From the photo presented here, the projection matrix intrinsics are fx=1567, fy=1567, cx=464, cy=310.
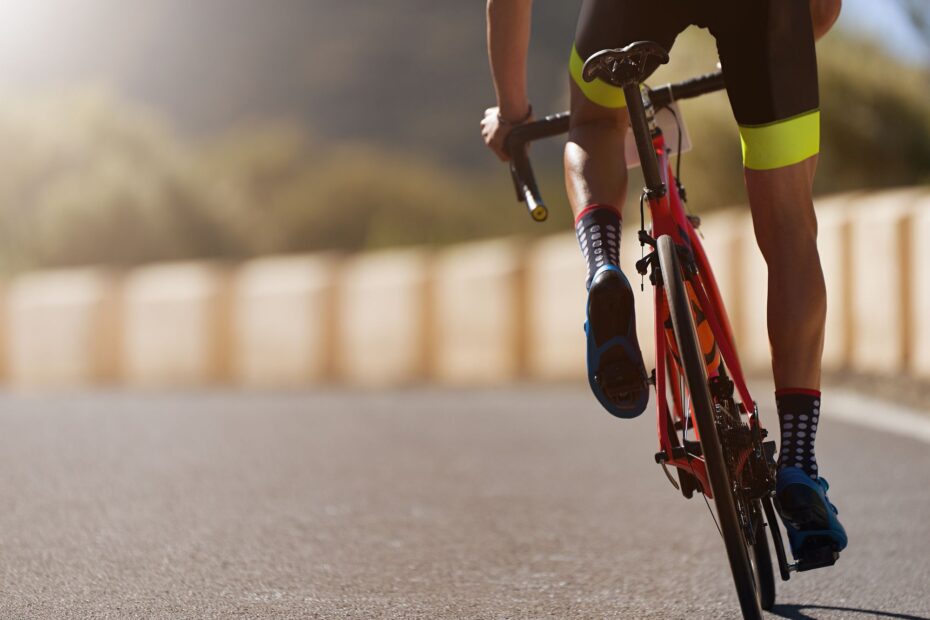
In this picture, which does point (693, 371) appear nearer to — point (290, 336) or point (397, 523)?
point (397, 523)

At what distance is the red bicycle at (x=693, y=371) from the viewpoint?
3.17 m

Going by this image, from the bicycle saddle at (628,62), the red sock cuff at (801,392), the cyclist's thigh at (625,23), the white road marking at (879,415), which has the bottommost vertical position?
the white road marking at (879,415)

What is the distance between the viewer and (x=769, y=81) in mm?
3457

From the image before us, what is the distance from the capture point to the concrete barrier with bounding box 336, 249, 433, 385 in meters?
13.6

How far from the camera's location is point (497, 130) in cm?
397

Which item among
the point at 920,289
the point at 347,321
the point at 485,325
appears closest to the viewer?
the point at 920,289

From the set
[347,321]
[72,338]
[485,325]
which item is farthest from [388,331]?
[72,338]

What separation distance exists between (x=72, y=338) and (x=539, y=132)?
1135cm

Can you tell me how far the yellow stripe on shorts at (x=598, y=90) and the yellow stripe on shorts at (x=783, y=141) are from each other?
0.97ft

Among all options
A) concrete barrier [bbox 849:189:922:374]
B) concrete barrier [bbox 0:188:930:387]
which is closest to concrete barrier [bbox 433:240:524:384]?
concrete barrier [bbox 0:188:930:387]

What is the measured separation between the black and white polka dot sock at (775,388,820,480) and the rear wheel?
12.4 inches

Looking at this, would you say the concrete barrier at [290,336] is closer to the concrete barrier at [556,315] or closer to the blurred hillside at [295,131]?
the concrete barrier at [556,315]

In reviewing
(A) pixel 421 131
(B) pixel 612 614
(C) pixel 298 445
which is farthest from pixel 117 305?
(A) pixel 421 131

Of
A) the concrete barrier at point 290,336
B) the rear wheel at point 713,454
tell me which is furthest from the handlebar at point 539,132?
the concrete barrier at point 290,336
